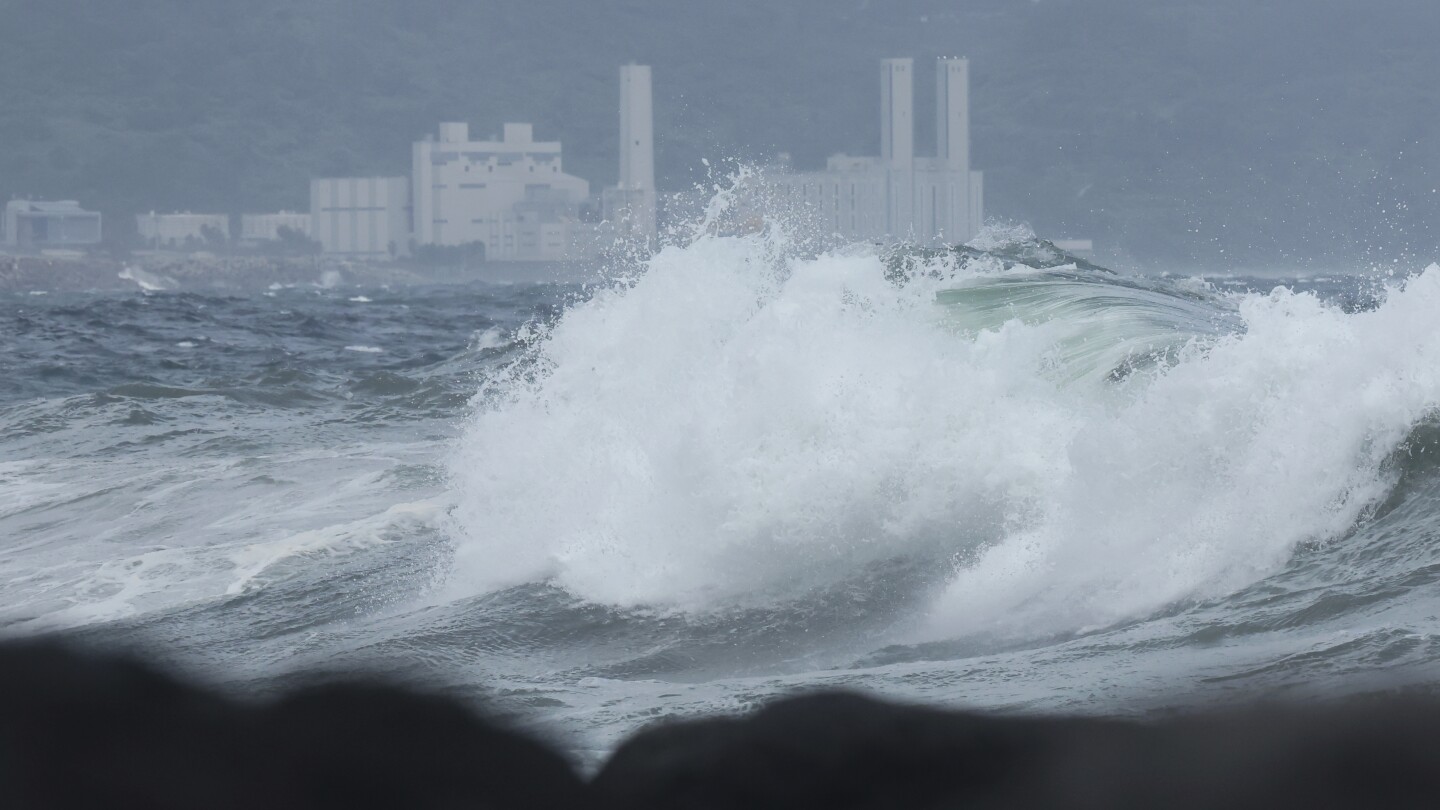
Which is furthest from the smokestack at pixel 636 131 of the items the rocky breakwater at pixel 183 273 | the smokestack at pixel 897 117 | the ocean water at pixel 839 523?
the ocean water at pixel 839 523

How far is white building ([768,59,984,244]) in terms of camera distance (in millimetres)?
106312

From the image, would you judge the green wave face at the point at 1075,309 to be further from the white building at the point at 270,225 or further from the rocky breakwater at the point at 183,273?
the white building at the point at 270,225

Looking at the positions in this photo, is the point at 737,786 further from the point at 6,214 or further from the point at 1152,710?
the point at 6,214

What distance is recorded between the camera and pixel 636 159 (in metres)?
112

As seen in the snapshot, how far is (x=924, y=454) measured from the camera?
7023mm

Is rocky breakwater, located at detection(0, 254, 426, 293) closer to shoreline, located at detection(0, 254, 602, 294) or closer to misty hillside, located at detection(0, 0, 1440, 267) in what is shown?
shoreline, located at detection(0, 254, 602, 294)

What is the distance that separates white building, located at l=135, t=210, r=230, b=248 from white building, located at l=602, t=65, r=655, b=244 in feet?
101

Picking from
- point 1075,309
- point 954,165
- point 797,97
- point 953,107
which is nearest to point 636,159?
point 954,165

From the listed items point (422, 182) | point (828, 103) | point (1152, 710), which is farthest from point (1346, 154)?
point (1152, 710)

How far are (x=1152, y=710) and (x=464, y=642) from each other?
5.24 meters

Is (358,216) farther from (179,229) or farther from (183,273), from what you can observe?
(183,273)

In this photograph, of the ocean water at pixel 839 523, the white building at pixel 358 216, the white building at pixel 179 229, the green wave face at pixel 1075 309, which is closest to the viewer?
the ocean water at pixel 839 523

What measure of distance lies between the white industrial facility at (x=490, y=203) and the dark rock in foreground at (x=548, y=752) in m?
108

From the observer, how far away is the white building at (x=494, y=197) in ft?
370
